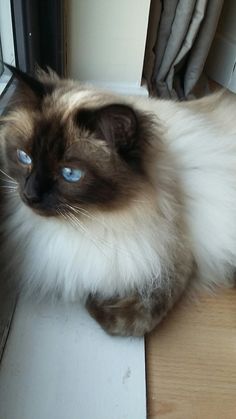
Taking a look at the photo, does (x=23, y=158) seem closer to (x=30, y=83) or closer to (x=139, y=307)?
(x=30, y=83)

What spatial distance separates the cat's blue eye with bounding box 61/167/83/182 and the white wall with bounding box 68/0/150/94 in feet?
3.80

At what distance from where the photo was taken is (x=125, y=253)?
2.92 feet

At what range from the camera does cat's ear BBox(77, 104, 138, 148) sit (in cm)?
68

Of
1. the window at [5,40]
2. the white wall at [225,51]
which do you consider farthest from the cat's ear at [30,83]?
the white wall at [225,51]

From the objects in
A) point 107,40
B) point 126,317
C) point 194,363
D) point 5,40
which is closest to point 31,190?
point 126,317

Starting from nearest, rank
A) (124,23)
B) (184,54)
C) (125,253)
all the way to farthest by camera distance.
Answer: (125,253), (124,23), (184,54)

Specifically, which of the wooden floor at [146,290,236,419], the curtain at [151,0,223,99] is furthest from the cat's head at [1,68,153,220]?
the curtain at [151,0,223,99]

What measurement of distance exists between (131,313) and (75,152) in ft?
1.36

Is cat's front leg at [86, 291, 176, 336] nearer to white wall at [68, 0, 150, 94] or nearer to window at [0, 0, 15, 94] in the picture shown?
window at [0, 0, 15, 94]

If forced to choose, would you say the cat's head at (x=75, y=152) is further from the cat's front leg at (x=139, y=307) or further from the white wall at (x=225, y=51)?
the white wall at (x=225, y=51)

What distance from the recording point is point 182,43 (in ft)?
6.37

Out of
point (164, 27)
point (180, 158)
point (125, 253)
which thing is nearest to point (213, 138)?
point (180, 158)

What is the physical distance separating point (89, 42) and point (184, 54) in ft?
1.73

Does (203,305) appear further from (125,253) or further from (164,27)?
(164,27)
